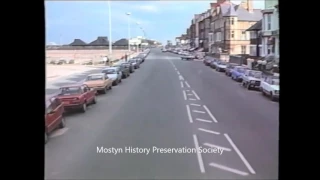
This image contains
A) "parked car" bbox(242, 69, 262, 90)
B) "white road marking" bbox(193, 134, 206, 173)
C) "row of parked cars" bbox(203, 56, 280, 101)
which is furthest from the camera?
"parked car" bbox(242, 69, 262, 90)

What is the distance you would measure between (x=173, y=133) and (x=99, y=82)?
68cm

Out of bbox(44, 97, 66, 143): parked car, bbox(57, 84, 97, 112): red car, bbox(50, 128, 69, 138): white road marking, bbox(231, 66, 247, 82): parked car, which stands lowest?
bbox(50, 128, 69, 138): white road marking

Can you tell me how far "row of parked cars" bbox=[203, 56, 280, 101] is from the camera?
2.49 m

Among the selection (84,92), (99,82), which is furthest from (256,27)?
(84,92)

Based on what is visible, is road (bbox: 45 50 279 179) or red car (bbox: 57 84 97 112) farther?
red car (bbox: 57 84 97 112)

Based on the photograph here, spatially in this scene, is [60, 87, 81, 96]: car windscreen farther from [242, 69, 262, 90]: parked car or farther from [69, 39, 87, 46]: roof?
[242, 69, 262, 90]: parked car

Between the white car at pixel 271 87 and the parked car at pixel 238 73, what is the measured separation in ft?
0.69

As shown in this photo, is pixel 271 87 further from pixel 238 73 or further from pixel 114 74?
pixel 114 74

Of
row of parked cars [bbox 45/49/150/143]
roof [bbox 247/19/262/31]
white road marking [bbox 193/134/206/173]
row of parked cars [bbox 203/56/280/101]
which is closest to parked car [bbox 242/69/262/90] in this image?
row of parked cars [bbox 203/56/280/101]

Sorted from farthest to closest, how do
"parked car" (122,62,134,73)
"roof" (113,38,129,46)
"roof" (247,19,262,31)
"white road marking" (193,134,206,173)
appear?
1. "parked car" (122,62,134,73)
2. "roof" (113,38,129,46)
3. "roof" (247,19,262,31)
4. "white road marking" (193,134,206,173)

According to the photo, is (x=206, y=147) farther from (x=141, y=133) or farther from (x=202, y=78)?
(x=202, y=78)

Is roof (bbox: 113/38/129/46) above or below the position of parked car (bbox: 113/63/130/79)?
above

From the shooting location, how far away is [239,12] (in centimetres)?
274

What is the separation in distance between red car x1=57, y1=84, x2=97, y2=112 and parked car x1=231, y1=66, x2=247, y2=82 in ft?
3.56
